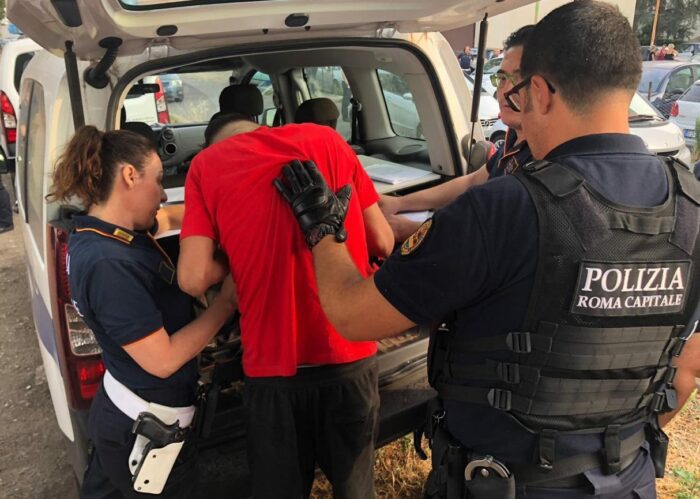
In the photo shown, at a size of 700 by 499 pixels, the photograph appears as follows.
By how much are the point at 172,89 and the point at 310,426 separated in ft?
19.6

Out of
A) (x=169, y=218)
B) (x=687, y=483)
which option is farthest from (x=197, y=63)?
(x=687, y=483)

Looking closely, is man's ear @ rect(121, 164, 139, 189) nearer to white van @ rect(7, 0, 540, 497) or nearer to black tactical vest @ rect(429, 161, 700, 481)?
white van @ rect(7, 0, 540, 497)

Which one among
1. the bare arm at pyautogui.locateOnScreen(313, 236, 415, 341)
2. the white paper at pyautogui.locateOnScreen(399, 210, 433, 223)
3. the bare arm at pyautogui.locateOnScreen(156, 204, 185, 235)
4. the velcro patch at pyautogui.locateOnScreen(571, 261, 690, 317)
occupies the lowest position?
the white paper at pyautogui.locateOnScreen(399, 210, 433, 223)

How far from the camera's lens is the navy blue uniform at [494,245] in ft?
3.67

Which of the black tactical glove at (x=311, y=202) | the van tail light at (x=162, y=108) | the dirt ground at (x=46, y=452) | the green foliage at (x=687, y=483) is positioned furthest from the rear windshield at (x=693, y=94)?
the black tactical glove at (x=311, y=202)

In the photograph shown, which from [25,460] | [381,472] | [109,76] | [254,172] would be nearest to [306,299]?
[254,172]

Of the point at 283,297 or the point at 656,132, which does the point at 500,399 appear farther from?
the point at 656,132

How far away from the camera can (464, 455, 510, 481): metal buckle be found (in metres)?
1.30

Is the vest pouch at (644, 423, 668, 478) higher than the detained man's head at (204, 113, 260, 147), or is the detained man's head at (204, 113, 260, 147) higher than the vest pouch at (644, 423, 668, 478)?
the detained man's head at (204, 113, 260, 147)

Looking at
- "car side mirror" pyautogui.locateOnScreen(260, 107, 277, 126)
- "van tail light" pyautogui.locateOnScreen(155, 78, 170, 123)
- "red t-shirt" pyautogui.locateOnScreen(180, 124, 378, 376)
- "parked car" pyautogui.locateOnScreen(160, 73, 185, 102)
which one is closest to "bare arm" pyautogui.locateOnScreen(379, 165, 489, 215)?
"red t-shirt" pyautogui.locateOnScreen(180, 124, 378, 376)

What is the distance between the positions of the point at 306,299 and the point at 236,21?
925 millimetres

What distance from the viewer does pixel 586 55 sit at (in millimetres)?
1152

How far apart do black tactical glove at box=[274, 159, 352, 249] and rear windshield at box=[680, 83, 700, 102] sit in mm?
9664

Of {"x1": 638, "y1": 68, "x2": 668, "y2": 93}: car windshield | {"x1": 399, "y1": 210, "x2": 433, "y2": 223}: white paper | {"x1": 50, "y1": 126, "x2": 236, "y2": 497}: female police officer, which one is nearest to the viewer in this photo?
{"x1": 50, "y1": 126, "x2": 236, "y2": 497}: female police officer
